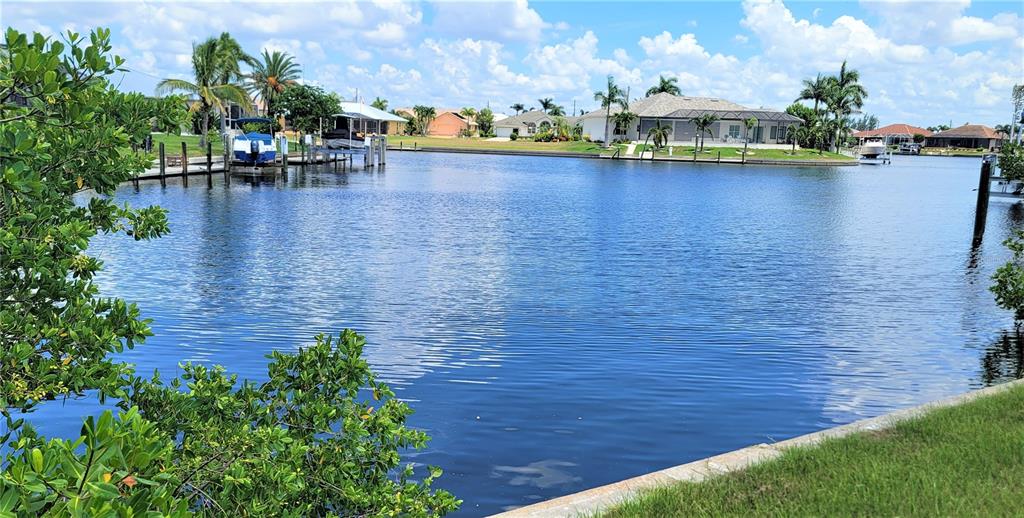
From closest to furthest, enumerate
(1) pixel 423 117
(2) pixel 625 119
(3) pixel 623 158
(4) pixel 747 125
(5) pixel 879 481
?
(5) pixel 879 481 < (3) pixel 623 158 < (4) pixel 747 125 < (2) pixel 625 119 < (1) pixel 423 117

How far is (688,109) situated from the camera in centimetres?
11562

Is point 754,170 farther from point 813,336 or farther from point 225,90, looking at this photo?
point 813,336

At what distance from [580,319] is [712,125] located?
105 m

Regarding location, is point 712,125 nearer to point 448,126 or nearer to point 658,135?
point 658,135

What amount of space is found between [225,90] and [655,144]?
63.0 meters

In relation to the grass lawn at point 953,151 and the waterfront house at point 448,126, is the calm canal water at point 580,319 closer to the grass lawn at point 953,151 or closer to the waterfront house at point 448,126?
the waterfront house at point 448,126

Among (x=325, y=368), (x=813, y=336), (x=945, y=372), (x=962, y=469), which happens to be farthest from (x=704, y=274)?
(x=325, y=368)

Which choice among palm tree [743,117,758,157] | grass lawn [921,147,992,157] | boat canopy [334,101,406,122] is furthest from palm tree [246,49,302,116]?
grass lawn [921,147,992,157]

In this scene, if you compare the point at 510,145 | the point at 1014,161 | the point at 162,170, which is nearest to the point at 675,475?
the point at 1014,161

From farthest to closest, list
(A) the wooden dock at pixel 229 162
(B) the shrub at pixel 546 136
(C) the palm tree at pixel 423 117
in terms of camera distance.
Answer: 1. (C) the palm tree at pixel 423 117
2. (B) the shrub at pixel 546 136
3. (A) the wooden dock at pixel 229 162

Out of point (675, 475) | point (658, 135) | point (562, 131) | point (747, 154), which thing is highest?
point (562, 131)

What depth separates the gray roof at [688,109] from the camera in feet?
369

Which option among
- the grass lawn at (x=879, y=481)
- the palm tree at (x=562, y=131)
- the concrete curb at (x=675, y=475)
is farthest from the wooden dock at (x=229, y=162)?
the palm tree at (x=562, y=131)

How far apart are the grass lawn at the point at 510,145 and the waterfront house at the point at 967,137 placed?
108 metres
